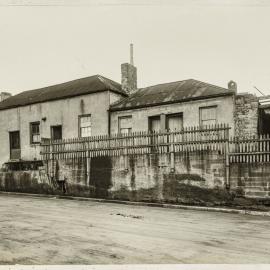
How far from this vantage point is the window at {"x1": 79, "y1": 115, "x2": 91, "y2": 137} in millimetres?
20292

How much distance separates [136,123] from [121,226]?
34.6ft

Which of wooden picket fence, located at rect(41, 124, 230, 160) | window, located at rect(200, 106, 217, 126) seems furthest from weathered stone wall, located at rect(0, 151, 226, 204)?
window, located at rect(200, 106, 217, 126)

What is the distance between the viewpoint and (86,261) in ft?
18.9

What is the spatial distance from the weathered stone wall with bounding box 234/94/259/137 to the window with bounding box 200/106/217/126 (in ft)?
3.41

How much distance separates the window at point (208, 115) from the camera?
669 inches

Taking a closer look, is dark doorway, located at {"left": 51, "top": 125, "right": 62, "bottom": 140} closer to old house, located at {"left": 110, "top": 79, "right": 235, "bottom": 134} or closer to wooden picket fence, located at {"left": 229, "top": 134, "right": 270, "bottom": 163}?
old house, located at {"left": 110, "top": 79, "right": 235, "bottom": 134}

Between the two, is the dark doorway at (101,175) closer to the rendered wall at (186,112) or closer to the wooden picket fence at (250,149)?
the rendered wall at (186,112)

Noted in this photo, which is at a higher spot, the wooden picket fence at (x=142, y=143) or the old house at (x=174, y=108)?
the old house at (x=174, y=108)

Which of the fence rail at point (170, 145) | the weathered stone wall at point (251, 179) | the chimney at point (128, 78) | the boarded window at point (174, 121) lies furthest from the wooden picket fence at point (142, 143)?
the chimney at point (128, 78)

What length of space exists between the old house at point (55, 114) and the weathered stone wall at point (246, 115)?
23.5 ft

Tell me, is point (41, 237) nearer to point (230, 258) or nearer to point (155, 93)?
point (230, 258)

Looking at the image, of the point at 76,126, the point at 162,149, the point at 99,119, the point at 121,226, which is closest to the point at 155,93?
the point at 99,119

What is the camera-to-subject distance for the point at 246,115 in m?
16.3

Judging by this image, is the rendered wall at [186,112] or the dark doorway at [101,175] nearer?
the dark doorway at [101,175]
